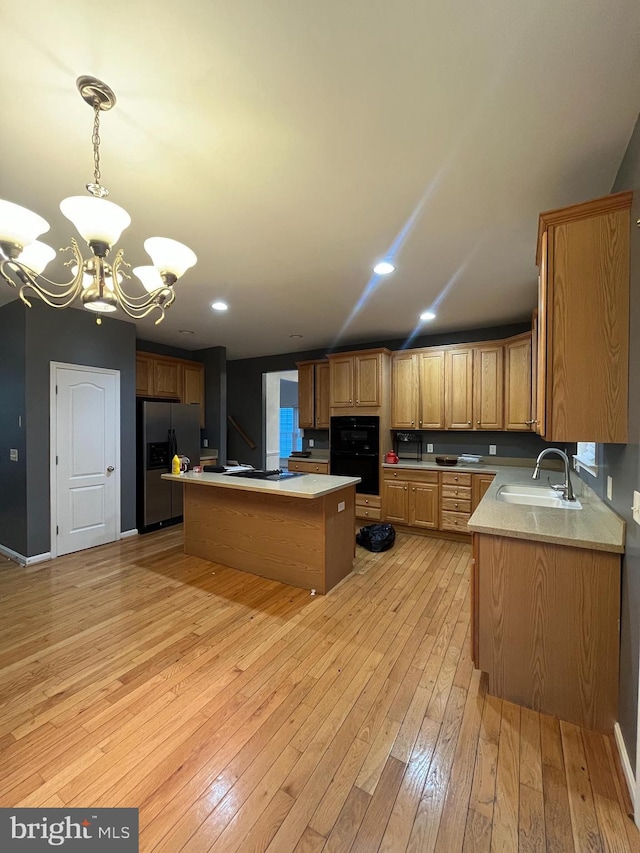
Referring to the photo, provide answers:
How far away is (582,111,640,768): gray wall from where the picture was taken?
52.8 inches

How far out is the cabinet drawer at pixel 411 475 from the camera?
14.3 ft

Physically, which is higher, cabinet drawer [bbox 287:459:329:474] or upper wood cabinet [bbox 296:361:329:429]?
upper wood cabinet [bbox 296:361:329:429]

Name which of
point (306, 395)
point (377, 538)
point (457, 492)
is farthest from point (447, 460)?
point (306, 395)

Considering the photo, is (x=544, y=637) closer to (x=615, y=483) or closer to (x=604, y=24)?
(x=615, y=483)

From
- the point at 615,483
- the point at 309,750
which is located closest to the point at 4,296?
the point at 309,750

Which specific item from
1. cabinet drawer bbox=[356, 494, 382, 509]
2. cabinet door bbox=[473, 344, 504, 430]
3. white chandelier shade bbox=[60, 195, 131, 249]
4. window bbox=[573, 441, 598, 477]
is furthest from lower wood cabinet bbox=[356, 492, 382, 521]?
white chandelier shade bbox=[60, 195, 131, 249]

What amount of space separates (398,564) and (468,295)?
110 inches

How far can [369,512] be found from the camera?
479 centimetres

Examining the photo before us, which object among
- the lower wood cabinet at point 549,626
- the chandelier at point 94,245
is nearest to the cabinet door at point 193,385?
the chandelier at point 94,245

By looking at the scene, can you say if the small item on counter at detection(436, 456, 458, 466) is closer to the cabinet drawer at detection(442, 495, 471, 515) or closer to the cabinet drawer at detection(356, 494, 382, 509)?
the cabinet drawer at detection(442, 495, 471, 515)

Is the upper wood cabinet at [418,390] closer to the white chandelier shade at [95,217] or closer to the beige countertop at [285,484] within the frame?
the beige countertop at [285,484]

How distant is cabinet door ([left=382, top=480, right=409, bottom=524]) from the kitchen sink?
1652 mm

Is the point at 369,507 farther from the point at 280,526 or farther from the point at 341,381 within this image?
the point at 280,526

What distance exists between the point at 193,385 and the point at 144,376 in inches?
34.0
